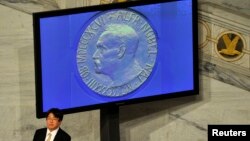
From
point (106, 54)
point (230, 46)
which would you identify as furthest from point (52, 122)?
point (230, 46)

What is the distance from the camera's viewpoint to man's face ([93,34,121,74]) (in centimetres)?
567

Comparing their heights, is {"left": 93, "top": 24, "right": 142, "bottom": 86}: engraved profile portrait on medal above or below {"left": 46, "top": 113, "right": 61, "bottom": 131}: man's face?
above

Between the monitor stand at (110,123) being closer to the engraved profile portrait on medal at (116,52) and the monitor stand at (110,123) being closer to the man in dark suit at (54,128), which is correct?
the engraved profile portrait on medal at (116,52)

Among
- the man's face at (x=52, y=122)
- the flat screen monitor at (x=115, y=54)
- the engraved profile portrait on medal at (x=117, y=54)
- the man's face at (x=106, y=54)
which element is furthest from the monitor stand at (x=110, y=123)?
the man's face at (x=52, y=122)

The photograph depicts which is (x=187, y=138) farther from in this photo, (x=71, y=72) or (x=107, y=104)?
(x=71, y=72)

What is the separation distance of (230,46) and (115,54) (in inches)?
46.0

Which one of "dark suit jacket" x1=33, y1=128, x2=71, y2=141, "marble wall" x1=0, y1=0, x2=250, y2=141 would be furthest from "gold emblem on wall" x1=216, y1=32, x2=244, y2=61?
"dark suit jacket" x1=33, y1=128, x2=71, y2=141

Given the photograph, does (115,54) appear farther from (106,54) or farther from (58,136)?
(58,136)

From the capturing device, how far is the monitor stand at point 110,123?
5777 mm

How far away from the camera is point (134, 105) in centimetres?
625

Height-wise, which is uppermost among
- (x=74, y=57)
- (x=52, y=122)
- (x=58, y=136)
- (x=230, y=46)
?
(x=230, y=46)

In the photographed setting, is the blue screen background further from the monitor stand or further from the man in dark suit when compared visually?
the man in dark suit

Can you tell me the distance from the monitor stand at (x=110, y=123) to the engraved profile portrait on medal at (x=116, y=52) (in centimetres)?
16

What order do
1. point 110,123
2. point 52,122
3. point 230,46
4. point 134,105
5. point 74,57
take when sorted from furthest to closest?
point 134,105, point 230,46, point 110,123, point 74,57, point 52,122
